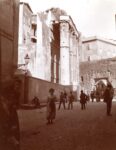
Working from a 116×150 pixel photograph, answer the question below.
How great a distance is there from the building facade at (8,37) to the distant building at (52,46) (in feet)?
35.5

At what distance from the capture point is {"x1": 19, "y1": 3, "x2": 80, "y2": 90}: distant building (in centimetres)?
1839

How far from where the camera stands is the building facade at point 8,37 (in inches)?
196

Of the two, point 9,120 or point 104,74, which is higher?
point 104,74

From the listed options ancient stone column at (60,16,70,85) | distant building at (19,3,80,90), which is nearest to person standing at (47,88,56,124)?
distant building at (19,3,80,90)

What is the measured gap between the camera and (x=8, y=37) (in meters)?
5.31

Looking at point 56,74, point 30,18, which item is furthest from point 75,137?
point 56,74

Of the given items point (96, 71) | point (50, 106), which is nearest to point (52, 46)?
point (96, 71)

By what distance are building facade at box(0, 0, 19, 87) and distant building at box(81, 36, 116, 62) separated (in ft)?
101

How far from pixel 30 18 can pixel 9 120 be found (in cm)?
1680

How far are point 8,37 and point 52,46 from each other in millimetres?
16412

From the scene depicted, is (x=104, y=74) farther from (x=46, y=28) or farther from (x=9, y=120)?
(x=9, y=120)

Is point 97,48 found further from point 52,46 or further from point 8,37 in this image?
point 8,37

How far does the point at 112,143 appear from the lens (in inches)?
167

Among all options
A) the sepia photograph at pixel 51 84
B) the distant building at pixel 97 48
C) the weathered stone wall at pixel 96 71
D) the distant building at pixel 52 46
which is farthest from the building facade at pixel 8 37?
the distant building at pixel 97 48
